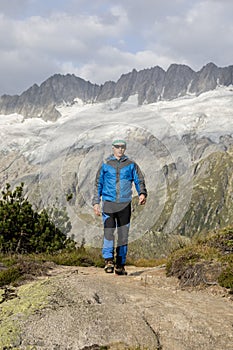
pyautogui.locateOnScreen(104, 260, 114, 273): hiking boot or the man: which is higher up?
the man

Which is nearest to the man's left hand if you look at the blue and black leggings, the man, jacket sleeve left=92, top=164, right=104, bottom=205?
the man

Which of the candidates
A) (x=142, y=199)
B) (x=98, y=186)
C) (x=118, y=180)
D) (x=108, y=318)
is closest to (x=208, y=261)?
(x=142, y=199)

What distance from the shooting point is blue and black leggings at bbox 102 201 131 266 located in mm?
10318

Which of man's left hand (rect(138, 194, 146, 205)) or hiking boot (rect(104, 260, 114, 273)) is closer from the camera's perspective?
man's left hand (rect(138, 194, 146, 205))

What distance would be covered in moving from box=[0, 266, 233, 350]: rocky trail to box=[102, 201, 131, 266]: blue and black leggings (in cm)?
279

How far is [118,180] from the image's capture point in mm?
10250

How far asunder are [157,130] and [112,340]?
740 cm

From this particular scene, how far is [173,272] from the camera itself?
945cm

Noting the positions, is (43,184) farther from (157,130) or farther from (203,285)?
(203,285)

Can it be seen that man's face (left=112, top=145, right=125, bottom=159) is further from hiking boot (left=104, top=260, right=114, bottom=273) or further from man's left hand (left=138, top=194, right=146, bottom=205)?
hiking boot (left=104, top=260, right=114, bottom=273)

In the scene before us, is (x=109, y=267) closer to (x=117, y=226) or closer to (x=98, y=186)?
(x=117, y=226)

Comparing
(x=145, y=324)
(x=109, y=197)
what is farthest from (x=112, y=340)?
(x=109, y=197)

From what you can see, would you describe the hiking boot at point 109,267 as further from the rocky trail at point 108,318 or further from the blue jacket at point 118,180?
the rocky trail at point 108,318

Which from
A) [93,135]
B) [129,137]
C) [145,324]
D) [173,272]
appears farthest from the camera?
[93,135]
